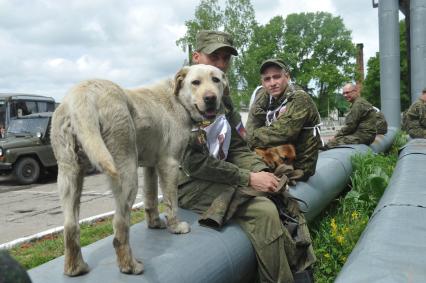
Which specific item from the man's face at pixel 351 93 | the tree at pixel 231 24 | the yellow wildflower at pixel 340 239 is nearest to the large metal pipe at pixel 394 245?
the yellow wildflower at pixel 340 239

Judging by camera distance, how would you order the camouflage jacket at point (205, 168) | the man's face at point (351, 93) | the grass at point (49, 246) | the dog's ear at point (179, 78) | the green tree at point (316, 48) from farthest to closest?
the green tree at point (316, 48) < the man's face at point (351, 93) < the grass at point (49, 246) < the camouflage jacket at point (205, 168) < the dog's ear at point (179, 78)

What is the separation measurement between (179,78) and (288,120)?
1702mm

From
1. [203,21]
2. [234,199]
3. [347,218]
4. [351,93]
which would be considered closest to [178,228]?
[234,199]

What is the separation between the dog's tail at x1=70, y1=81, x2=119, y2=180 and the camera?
2.10 metres

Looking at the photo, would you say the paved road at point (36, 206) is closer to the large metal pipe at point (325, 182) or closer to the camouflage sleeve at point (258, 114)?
the camouflage sleeve at point (258, 114)

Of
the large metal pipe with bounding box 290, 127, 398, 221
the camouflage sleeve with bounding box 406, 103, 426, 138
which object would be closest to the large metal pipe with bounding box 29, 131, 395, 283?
the large metal pipe with bounding box 290, 127, 398, 221

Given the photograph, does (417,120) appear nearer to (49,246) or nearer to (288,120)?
(288,120)

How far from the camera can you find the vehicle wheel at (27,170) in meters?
13.0

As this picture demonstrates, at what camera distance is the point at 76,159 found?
7.54ft

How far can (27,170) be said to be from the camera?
13.2m

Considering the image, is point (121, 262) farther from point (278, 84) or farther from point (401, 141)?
point (401, 141)

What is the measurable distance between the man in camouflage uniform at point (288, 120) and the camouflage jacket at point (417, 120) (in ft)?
24.5

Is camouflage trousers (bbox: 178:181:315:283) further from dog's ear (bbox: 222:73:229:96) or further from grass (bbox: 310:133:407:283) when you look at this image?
grass (bbox: 310:133:407:283)

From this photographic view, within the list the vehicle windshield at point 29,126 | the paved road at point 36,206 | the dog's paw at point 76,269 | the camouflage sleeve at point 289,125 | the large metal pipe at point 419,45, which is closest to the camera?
the dog's paw at point 76,269
